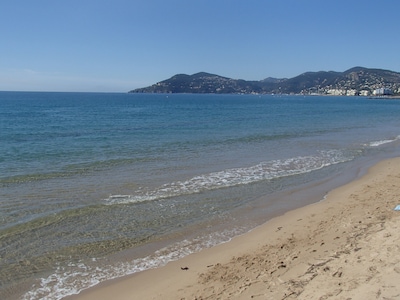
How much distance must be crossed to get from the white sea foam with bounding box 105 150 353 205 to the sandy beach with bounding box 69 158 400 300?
4639 mm

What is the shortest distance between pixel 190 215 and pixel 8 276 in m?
5.78

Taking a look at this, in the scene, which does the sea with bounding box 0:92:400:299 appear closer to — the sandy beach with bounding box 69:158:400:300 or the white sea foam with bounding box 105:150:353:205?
the white sea foam with bounding box 105:150:353:205

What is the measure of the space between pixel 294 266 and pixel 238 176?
10.1 m

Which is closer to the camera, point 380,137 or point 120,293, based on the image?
point 120,293

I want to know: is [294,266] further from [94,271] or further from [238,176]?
[238,176]

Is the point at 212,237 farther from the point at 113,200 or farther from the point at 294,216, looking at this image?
the point at 113,200

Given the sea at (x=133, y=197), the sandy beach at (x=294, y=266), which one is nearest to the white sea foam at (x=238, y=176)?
the sea at (x=133, y=197)

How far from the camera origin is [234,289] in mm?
6965

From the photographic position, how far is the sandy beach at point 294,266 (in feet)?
20.7

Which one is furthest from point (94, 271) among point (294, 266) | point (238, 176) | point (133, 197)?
point (238, 176)

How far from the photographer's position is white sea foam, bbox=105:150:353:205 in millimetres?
14344

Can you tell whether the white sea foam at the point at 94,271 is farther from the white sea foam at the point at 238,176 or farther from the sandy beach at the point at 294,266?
the white sea foam at the point at 238,176

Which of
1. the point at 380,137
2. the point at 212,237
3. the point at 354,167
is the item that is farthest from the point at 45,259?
the point at 380,137

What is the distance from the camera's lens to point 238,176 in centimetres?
1764
